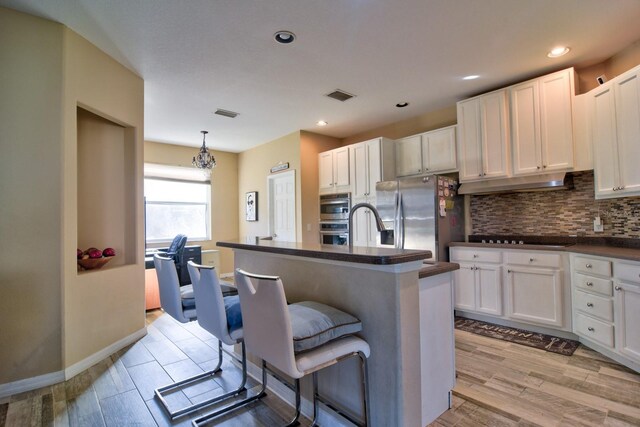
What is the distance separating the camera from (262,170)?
6129 mm

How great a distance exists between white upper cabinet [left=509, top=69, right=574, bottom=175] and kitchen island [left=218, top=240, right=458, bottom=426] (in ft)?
7.12

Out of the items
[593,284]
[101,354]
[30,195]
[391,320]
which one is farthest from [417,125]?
[101,354]

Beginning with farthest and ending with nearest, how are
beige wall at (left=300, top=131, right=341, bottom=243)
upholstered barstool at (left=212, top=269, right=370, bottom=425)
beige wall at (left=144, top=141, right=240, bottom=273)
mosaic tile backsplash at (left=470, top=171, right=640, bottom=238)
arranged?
beige wall at (left=144, top=141, right=240, bottom=273) < beige wall at (left=300, top=131, right=341, bottom=243) < mosaic tile backsplash at (left=470, top=171, right=640, bottom=238) < upholstered barstool at (left=212, top=269, right=370, bottom=425)

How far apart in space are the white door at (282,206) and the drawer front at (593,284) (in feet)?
12.5

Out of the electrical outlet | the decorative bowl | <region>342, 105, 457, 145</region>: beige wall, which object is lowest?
the decorative bowl

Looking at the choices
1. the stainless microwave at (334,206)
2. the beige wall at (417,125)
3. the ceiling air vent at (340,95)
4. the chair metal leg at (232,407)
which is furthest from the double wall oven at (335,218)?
the chair metal leg at (232,407)

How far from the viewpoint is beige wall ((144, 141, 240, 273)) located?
6191mm

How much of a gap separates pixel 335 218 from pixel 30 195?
148 inches

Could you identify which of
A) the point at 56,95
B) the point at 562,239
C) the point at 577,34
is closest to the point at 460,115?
the point at 577,34

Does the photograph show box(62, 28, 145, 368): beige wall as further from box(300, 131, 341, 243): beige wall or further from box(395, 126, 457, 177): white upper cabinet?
box(395, 126, 457, 177): white upper cabinet

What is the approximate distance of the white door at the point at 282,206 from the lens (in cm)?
545

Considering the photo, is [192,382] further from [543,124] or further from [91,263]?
[543,124]

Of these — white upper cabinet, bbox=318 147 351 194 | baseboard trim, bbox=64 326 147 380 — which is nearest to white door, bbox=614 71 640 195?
white upper cabinet, bbox=318 147 351 194

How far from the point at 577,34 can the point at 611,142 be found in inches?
38.2
